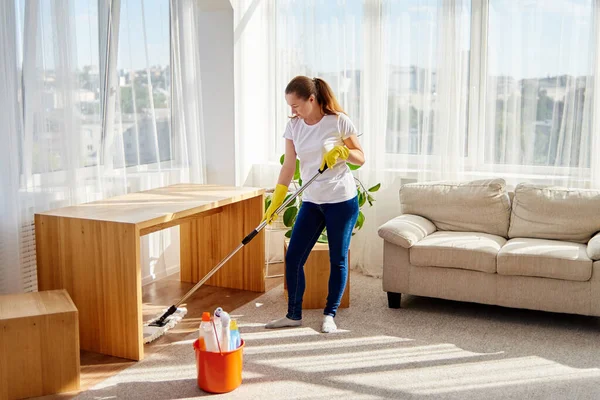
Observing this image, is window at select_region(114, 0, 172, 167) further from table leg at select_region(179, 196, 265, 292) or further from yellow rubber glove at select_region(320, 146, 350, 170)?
yellow rubber glove at select_region(320, 146, 350, 170)

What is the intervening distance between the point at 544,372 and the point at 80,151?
259cm

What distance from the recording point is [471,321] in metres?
3.89

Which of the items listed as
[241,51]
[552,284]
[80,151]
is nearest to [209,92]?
[241,51]

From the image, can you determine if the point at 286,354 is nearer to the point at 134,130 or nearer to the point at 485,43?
the point at 134,130

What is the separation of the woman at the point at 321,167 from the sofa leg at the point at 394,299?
52 cm

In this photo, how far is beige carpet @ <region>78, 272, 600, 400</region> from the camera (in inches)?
116

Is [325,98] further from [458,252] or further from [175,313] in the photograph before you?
[175,313]

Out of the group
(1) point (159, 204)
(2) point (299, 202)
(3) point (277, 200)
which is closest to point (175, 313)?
(1) point (159, 204)

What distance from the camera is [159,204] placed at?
3.70 meters

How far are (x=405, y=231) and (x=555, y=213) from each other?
89cm

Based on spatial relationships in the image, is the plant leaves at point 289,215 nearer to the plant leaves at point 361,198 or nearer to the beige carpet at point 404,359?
the plant leaves at point 361,198

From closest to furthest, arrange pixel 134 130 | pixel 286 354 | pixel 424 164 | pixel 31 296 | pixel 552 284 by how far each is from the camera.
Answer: pixel 31 296
pixel 286 354
pixel 552 284
pixel 134 130
pixel 424 164

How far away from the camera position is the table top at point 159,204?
3346 mm

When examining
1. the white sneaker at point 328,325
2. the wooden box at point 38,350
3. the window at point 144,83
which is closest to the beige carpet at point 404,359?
the white sneaker at point 328,325
